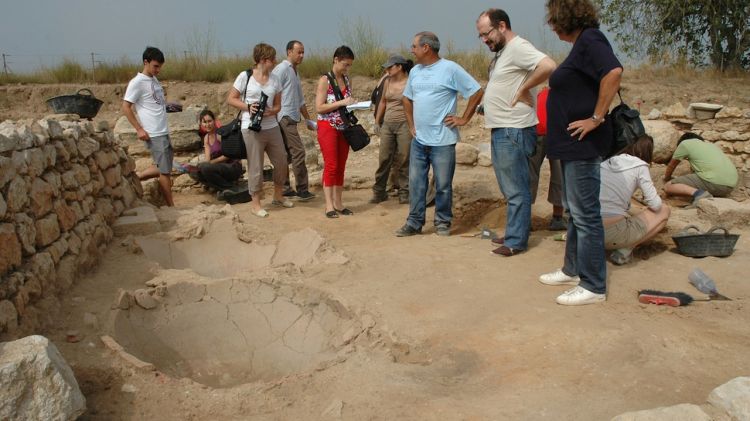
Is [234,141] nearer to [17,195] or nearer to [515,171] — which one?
[17,195]

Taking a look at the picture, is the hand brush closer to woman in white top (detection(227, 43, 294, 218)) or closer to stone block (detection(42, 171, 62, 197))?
→ woman in white top (detection(227, 43, 294, 218))

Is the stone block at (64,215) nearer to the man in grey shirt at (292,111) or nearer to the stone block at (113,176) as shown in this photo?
the stone block at (113,176)

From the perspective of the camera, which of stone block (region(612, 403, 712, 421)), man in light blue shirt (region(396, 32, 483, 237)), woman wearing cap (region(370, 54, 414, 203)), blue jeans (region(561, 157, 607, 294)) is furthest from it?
woman wearing cap (region(370, 54, 414, 203))

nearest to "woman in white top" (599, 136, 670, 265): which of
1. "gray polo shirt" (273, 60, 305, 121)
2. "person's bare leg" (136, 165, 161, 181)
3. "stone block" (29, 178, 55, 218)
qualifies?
"gray polo shirt" (273, 60, 305, 121)

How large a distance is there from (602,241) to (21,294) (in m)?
3.63

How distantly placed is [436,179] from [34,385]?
3946mm

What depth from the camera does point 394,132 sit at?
738cm

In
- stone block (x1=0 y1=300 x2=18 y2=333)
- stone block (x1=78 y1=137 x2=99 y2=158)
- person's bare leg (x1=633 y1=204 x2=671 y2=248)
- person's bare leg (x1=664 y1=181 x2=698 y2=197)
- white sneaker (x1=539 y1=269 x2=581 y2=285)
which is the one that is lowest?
person's bare leg (x1=664 y1=181 x2=698 y2=197)

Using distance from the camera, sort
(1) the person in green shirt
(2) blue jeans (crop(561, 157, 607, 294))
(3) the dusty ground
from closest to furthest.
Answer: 1. (3) the dusty ground
2. (2) blue jeans (crop(561, 157, 607, 294))
3. (1) the person in green shirt

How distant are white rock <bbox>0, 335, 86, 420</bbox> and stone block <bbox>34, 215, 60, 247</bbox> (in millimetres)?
1446

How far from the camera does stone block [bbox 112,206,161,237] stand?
567 centimetres

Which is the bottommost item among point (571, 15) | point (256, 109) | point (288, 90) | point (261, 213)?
point (261, 213)

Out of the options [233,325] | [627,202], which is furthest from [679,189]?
[233,325]

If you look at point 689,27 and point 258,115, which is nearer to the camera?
point 258,115
